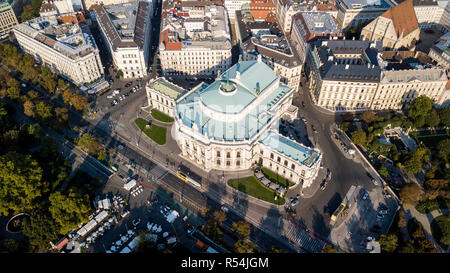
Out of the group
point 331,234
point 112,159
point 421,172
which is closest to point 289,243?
point 331,234


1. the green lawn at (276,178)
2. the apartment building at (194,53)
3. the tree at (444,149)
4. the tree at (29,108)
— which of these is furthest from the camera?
the apartment building at (194,53)

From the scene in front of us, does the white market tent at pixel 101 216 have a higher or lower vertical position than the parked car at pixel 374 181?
lower

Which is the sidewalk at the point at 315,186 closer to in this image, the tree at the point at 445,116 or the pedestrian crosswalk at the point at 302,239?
the pedestrian crosswalk at the point at 302,239

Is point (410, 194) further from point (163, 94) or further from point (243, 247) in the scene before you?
point (163, 94)

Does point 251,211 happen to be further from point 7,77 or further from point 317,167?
point 7,77

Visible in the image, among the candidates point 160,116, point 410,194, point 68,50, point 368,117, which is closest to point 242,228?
point 410,194

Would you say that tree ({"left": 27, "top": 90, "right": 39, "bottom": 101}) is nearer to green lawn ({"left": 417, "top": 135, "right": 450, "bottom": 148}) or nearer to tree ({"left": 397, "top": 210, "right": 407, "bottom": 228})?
tree ({"left": 397, "top": 210, "right": 407, "bottom": 228})

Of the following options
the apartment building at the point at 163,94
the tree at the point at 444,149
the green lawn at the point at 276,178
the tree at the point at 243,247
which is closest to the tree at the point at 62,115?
the apartment building at the point at 163,94
